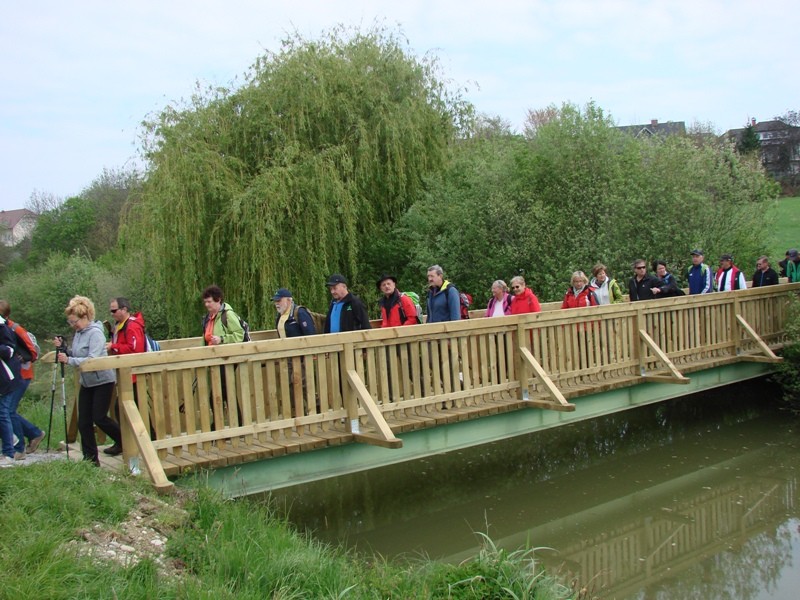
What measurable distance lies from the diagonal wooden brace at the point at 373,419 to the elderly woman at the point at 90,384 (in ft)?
7.41

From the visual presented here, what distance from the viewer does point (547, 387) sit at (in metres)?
9.42

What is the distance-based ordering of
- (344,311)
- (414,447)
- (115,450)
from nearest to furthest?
(115,450) → (414,447) → (344,311)

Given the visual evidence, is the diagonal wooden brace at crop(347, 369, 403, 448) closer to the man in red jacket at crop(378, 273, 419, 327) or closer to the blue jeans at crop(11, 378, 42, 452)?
the man in red jacket at crop(378, 273, 419, 327)

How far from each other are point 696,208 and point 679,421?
6.09 m

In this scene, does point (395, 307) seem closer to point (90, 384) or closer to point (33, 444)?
point (90, 384)

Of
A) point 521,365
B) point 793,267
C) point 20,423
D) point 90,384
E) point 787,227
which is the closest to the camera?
point 90,384

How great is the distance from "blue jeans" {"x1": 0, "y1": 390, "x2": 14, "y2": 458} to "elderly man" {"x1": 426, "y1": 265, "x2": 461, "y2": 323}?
15.7 feet

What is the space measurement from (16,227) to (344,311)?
9670 centimetres

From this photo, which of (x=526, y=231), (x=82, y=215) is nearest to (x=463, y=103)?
(x=526, y=231)

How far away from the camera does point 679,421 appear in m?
15.4

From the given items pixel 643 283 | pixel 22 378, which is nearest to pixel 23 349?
pixel 22 378

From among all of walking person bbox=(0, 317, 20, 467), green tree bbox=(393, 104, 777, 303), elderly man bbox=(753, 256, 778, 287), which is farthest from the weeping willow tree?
walking person bbox=(0, 317, 20, 467)

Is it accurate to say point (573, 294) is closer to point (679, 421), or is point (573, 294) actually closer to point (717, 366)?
point (717, 366)

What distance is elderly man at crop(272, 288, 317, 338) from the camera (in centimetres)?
853
